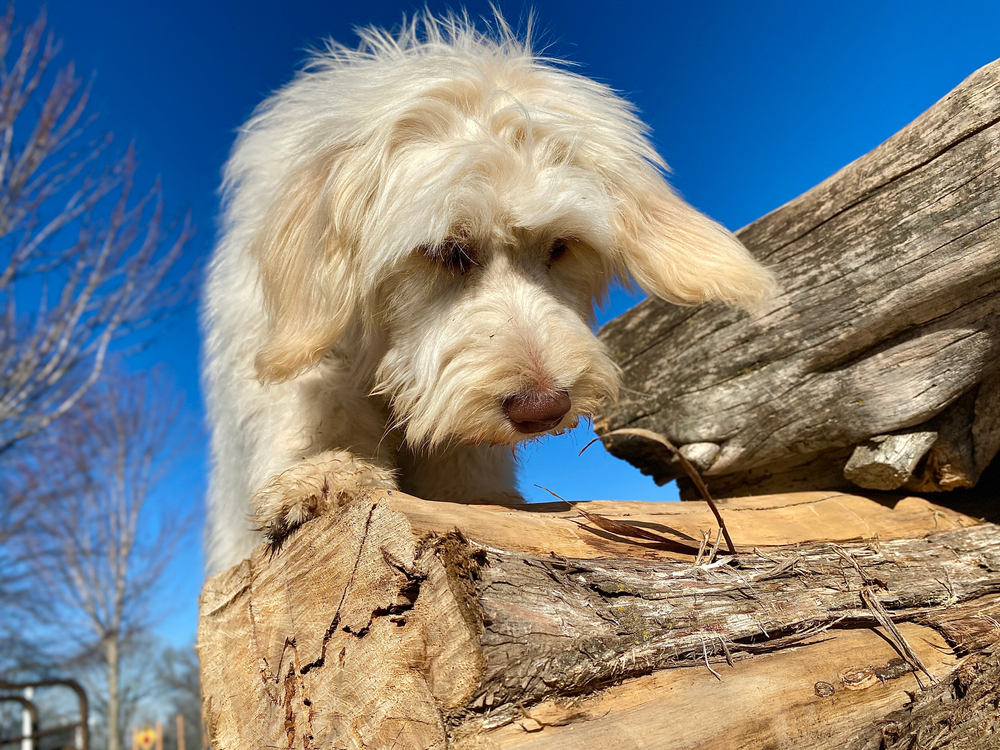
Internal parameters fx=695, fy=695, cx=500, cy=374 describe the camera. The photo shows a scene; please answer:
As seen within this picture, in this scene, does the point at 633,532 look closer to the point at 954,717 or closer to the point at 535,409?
the point at 535,409

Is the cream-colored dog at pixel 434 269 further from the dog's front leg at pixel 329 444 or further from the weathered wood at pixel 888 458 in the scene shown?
the weathered wood at pixel 888 458

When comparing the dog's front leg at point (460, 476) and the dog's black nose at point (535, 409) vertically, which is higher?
the dog's front leg at point (460, 476)

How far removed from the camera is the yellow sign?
16.6m

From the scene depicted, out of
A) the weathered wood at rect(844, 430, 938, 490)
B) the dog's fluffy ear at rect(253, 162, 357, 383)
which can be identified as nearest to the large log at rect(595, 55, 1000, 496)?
the weathered wood at rect(844, 430, 938, 490)

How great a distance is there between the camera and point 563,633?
1.33 metres

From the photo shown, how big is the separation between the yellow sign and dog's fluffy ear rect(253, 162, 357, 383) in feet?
60.4

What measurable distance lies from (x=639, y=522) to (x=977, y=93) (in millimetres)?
1879

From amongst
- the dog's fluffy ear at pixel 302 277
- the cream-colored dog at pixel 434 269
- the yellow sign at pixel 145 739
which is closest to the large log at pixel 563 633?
the cream-colored dog at pixel 434 269

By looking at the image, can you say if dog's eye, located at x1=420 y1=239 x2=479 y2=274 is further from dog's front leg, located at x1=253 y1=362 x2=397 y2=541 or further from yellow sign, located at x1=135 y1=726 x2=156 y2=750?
yellow sign, located at x1=135 y1=726 x2=156 y2=750

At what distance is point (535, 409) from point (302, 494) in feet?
2.17

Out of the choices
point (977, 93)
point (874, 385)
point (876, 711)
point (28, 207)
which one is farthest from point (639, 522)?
point (28, 207)

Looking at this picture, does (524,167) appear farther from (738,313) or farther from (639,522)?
(738,313)

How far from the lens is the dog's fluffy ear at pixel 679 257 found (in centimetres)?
253

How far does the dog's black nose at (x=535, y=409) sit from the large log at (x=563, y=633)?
24 centimetres
